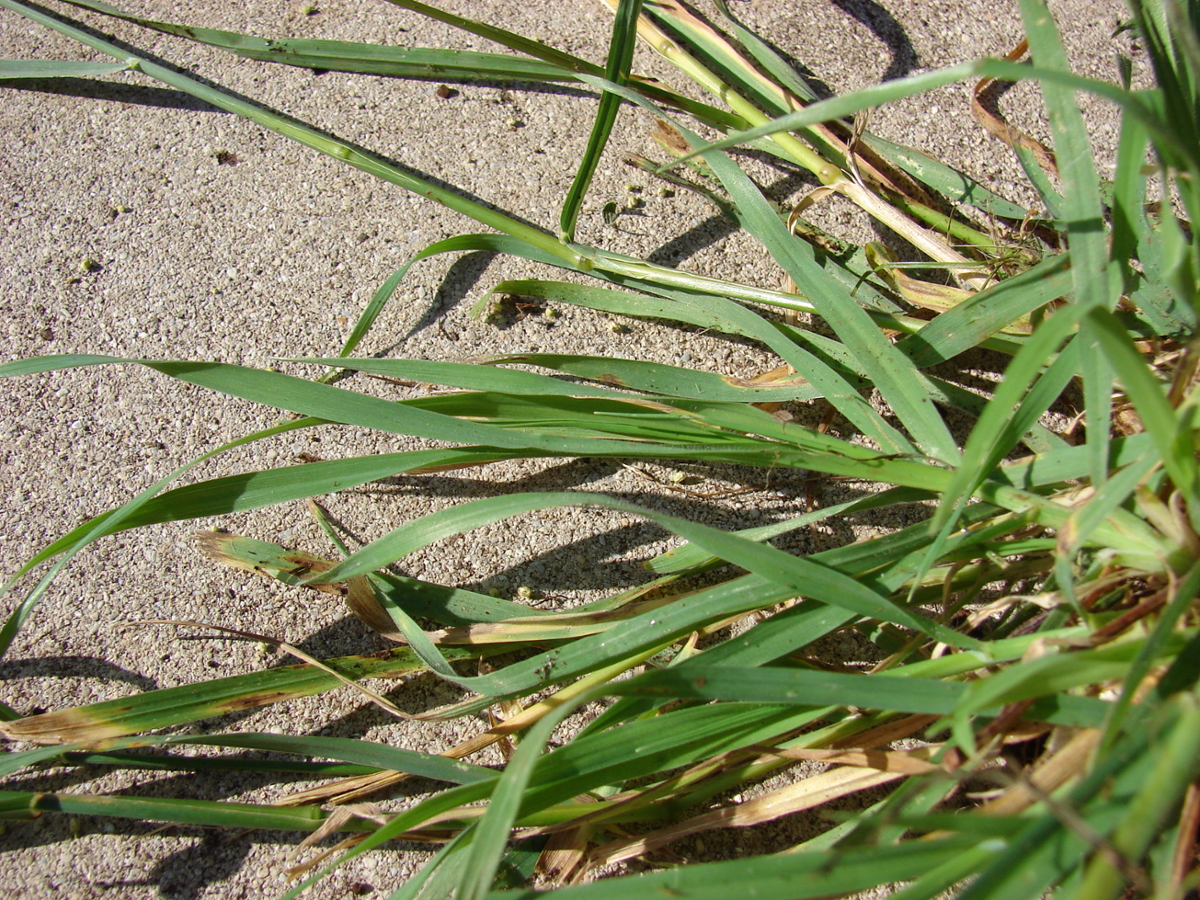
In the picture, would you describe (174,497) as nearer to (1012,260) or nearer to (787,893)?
(787,893)

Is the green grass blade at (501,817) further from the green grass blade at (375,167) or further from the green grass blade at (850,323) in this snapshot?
the green grass blade at (375,167)

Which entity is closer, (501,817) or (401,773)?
(501,817)

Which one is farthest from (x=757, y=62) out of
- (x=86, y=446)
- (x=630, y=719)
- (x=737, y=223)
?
(x=86, y=446)

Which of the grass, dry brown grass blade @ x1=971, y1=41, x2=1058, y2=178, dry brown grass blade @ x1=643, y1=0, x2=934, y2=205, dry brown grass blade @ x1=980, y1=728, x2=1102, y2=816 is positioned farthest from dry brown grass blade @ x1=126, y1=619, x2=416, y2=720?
dry brown grass blade @ x1=971, y1=41, x2=1058, y2=178

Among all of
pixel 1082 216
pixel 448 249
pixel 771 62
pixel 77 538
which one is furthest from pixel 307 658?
pixel 771 62

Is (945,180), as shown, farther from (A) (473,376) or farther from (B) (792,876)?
(B) (792,876)

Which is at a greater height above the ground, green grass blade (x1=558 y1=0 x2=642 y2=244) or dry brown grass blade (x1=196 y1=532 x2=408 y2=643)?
green grass blade (x1=558 y1=0 x2=642 y2=244)

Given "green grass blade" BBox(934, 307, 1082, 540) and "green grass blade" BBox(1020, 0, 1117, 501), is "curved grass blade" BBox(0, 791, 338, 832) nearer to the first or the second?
"green grass blade" BBox(934, 307, 1082, 540)
